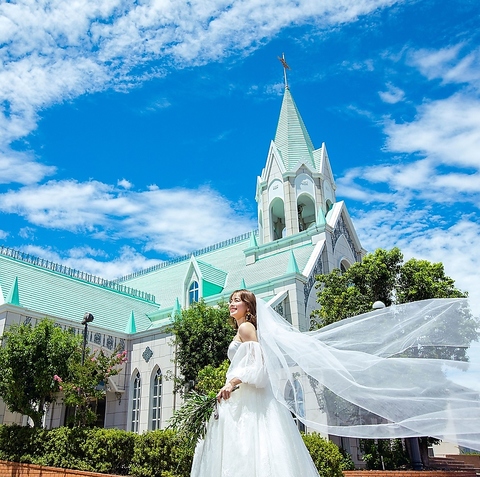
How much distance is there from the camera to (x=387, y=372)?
4922mm

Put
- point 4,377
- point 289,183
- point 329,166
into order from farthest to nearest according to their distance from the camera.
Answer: point 329,166
point 289,183
point 4,377

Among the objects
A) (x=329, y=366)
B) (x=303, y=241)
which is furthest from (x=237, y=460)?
(x=303, y=241)

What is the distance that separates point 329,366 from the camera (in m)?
5.09

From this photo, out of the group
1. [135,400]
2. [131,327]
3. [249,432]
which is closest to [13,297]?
[131,327]

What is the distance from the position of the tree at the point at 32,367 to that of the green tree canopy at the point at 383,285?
368 inches

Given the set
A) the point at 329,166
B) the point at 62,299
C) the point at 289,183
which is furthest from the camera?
the point at 329,166

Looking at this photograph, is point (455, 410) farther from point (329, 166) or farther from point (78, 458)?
point (329, 166)

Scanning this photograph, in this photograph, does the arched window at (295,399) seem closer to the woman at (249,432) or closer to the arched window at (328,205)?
the woman at (249,432)

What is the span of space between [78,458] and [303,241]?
15835mm

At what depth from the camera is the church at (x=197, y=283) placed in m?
21.7

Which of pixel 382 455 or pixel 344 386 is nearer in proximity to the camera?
pixel 344 386

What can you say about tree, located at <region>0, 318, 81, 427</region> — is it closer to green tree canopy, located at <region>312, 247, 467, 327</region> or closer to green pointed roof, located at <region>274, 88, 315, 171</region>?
green tree canopy, located at <region>312, 247, 467, 327</region>

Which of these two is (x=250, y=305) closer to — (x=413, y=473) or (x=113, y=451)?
(x=113, y=451)

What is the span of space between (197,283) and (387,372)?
2122cm
